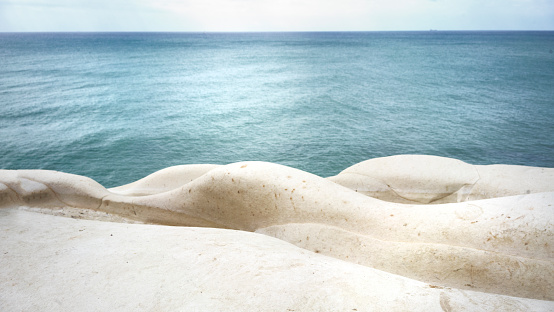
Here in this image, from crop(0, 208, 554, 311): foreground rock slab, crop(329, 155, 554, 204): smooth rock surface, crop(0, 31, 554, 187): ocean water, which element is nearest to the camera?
crop(0, 208, 554, 311): foreground rock slab

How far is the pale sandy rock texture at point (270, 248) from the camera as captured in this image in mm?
2350

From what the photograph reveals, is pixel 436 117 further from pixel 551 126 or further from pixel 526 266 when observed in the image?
pixel 526 266

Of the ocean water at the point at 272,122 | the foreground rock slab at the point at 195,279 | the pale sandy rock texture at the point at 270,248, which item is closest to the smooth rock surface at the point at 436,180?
the pale sandy rock texture at the point at 270,248

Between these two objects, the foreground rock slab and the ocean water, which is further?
the ocean water

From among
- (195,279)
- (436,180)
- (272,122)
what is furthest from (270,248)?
(272,122)

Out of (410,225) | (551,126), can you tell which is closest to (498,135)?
(551,126)

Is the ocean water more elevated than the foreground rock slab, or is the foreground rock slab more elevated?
the foreground rock slab

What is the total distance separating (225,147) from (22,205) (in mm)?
9770

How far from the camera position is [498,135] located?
14094mm

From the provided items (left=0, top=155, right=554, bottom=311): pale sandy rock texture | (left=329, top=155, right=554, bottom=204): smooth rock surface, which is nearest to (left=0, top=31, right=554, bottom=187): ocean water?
(left=329, top=155, right=554, bottom=204): smooth rock surface

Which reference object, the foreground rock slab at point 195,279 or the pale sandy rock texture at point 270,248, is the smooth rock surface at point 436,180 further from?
the foreground rock slab at point 195,279

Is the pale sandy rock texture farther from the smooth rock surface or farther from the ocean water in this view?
the ocean water

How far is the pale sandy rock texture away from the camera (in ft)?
7.71

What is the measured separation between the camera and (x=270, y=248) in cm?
305
